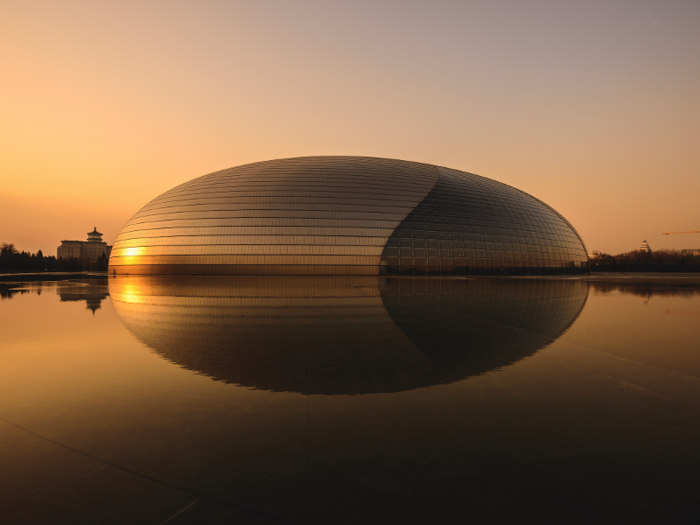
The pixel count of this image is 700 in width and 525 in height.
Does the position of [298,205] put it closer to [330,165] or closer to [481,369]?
[330,165]

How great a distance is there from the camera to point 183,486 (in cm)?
297

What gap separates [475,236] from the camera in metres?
42.4

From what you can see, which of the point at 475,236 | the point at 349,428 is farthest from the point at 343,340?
the point at 475,236

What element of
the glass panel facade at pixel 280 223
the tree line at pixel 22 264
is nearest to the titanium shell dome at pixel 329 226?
the glass panel facade at pixel 280 223

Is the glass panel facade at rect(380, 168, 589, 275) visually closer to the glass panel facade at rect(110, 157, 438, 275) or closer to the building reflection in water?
the glass panel facade at rect(110, 157, 438, 275)

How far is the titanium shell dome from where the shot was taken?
3809 cm

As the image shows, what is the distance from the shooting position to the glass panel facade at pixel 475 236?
1569 inches

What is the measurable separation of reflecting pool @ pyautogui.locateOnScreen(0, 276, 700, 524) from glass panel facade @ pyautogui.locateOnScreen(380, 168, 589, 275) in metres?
31.5

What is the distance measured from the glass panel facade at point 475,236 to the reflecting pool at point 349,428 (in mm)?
31451

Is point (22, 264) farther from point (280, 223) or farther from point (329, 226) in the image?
point (329, 226)

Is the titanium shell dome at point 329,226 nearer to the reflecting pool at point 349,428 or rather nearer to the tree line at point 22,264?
the reflecting pool at point 349,428

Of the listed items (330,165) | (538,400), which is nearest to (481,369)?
(538,400)

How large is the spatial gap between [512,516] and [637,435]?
2079mm

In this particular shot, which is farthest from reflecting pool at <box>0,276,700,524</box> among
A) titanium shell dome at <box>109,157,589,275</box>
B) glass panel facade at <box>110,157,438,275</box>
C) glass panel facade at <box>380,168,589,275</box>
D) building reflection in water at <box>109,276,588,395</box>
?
Result: glass panel facade at <box>380,168,589,275</box>
